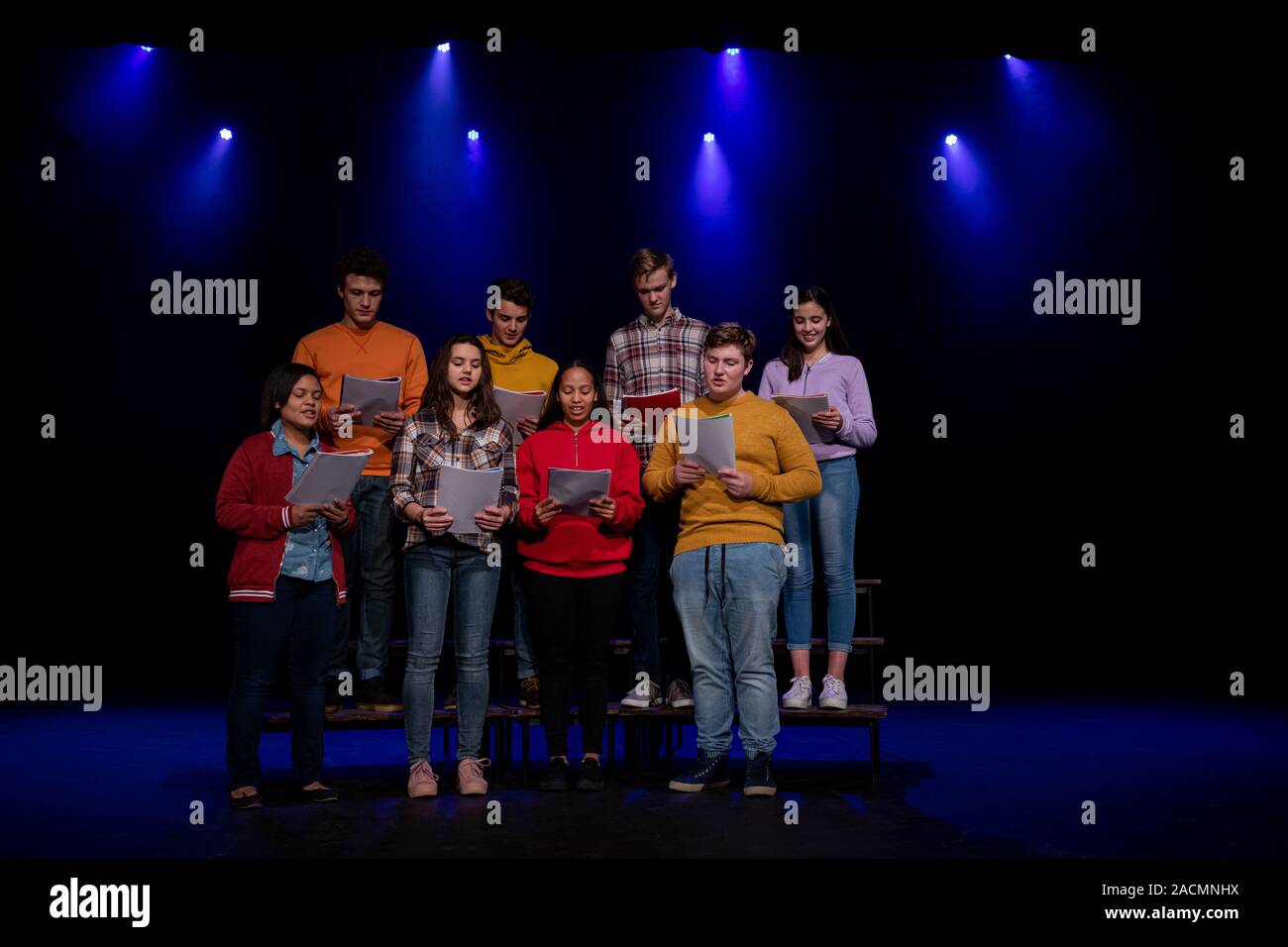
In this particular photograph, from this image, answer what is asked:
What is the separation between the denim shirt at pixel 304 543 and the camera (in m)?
4.21

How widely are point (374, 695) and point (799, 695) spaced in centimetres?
162

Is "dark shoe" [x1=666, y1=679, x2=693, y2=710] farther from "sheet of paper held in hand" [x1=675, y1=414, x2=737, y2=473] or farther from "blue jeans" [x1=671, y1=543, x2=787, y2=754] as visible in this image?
"sheet of paper held in hand" [x1=675, y1=414, x2=737, y2=473]

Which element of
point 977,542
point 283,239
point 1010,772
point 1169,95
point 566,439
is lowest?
point 1010,772

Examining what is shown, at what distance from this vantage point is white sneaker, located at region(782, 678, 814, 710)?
187 inches

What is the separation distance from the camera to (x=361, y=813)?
415 cm

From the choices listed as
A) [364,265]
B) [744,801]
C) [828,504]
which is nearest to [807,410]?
[828,504]

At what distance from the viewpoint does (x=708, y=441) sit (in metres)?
4.20

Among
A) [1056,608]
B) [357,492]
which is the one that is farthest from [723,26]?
[1056,608]

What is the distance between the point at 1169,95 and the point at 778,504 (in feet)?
15.3

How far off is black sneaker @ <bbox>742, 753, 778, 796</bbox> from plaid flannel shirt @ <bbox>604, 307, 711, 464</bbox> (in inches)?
49.9

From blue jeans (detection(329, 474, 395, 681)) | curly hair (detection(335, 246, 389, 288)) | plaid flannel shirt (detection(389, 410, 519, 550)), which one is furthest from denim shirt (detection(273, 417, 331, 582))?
curly hair (detection(335, 246, 389, 288))

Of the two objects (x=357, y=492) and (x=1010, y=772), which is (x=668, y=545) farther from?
(x=1010, y=772)

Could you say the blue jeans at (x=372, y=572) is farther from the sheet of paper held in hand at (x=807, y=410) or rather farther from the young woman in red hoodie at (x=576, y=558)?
the sheet of paper held in hand at (x=807, y=410)

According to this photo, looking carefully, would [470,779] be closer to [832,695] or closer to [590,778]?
[590,778]
